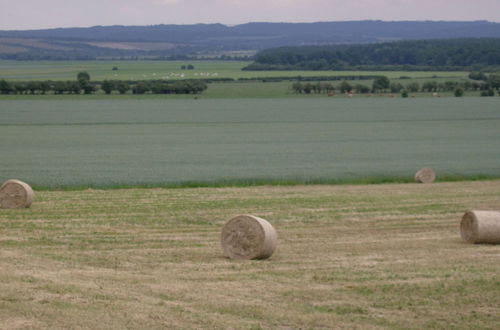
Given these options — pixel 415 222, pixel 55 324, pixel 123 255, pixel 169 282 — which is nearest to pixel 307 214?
pixel 415 222

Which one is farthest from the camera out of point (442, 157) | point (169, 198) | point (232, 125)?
point (232, 125)

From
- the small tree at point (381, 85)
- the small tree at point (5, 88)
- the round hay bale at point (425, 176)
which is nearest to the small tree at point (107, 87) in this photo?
the small tree at point (5, 88)

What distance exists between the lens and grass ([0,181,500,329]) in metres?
13.1

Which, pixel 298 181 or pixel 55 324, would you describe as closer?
pixel 55 324

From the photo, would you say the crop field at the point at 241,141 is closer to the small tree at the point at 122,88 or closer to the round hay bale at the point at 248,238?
the small tree at the point at 122,88

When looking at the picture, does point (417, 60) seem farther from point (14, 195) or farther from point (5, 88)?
point (14, 195)

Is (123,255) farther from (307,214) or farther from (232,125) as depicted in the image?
(232,125)

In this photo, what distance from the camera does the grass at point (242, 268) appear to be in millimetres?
13125

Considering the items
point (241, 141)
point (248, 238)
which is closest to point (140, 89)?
point (241, 141)

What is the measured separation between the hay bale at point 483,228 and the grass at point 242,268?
0.26m

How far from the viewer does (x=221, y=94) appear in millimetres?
104688

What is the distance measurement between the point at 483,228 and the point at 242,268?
554cm

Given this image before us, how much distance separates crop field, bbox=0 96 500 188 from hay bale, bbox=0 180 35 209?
6383 mm

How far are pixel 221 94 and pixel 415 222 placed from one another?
82900mm
